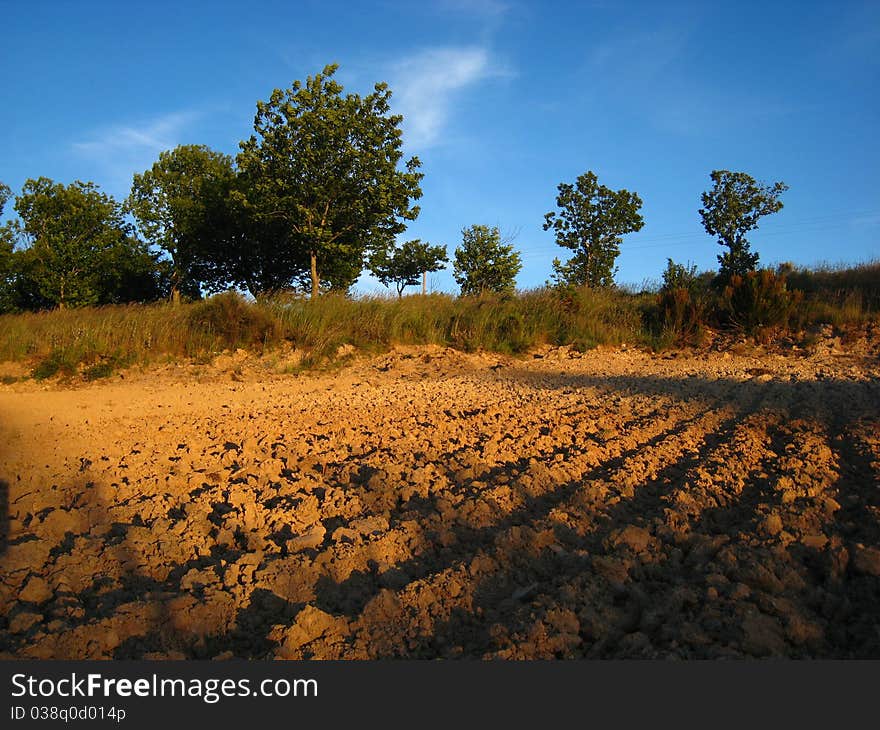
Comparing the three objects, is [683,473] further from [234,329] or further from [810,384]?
[234,329]

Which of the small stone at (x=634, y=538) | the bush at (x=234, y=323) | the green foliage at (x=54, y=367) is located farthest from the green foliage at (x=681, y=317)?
the green foliage at (x=54, y=367)

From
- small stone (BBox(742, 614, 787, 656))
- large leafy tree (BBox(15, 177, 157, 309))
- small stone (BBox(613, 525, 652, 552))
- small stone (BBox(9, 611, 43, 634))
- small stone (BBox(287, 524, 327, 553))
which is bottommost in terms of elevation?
small stone (BBox(9, 611, 43, 634))

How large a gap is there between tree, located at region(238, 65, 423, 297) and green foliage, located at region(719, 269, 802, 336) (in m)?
12.3

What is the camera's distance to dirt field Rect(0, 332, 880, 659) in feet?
7.25

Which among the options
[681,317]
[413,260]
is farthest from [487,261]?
[681,317]

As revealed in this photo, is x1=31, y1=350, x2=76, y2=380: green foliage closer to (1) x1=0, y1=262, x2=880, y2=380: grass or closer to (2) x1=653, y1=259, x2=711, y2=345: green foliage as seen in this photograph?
(1) x1=0, y1=262, x2=880, y2=380: grass

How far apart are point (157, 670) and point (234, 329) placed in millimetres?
8358

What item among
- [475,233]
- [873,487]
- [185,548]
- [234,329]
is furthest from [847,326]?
[475,233]

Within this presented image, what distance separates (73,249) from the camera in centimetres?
2516

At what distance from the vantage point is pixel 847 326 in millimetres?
10742

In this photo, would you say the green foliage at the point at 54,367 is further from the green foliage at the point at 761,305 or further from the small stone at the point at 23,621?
the green foliage at the point at 761,305

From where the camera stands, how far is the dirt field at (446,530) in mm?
2209

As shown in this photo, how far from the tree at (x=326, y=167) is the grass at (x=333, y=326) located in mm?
9243

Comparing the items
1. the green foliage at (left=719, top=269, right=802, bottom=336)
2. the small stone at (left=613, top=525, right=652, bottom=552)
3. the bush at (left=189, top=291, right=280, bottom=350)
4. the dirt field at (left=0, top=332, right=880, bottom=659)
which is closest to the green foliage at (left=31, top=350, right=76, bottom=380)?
the bush at (left=189, top=291, right=280, bottom=350)
